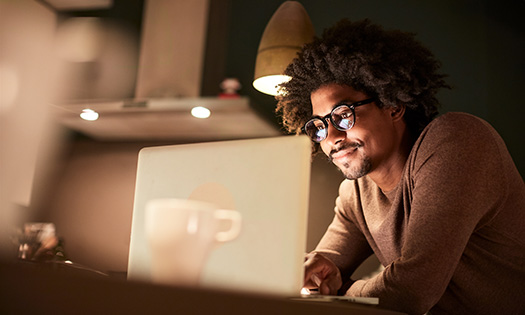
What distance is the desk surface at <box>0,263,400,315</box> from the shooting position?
404 millimetres

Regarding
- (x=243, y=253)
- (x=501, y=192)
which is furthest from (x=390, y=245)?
(x=243, y=253)

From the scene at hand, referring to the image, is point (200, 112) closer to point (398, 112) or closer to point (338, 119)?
point (338, 119)

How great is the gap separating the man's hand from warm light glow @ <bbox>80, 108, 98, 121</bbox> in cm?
157

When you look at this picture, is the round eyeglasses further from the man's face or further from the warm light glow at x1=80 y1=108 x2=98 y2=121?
the warm light glow at x1=80 y1=108 x2=98 y2=121

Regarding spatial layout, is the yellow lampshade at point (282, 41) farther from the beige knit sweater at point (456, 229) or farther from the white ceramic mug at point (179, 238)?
the white ceramic mug at point (179, 238)

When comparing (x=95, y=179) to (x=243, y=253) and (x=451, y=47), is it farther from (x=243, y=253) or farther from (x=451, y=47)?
(x=243, y=253)

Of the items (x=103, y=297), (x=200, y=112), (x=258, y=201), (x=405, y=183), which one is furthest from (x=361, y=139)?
(x=103, y=297)

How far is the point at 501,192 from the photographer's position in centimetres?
124

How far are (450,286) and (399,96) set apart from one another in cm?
76

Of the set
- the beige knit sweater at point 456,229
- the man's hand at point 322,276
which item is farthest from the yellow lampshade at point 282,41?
the man's hand at point 322,276

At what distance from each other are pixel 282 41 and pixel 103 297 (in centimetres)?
160

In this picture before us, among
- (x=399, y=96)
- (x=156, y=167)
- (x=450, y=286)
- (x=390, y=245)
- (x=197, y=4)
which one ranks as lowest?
(x=450, y=286)

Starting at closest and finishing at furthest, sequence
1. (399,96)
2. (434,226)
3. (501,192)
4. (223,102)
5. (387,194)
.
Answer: (434,226) < (501,192) < (387,194) < (399,96) < (223,102)

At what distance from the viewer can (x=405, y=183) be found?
1389 mm
